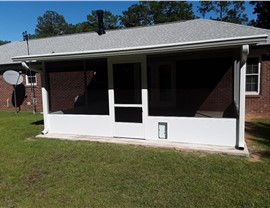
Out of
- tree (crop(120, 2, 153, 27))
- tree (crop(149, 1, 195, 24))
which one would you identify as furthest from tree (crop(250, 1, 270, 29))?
tree (crop(120, 2, 153, 27))

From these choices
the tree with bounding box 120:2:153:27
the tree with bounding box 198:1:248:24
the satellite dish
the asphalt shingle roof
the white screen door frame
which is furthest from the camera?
the tree with bounding box 120:2:153:27

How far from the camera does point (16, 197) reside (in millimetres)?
3371

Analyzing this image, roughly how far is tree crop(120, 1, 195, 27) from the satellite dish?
2600 cm

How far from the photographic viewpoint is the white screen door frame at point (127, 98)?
5.86 meters

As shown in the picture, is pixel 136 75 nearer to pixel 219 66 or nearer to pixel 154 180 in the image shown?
pixel 154 180

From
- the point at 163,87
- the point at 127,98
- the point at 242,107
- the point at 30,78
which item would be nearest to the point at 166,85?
the point at 163,87

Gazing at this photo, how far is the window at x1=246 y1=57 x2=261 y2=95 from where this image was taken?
366 inches

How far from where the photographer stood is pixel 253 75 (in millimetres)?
9391

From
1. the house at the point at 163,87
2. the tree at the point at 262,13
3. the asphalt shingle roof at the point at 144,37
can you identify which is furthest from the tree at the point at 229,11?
the house at the point at 163,87

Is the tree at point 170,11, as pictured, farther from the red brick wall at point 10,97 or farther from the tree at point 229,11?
the red brick wall at point 10,97

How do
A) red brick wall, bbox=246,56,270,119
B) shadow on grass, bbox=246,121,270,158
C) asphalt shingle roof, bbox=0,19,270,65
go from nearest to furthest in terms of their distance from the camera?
shadow on grass, bbox=246,121,270,158, red brick wall, bbox=246,56,270,119, asphalt shingle roof, bbox=0,19,270,65

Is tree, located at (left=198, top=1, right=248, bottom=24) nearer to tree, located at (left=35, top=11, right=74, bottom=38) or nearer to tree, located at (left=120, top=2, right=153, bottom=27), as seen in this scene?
tree, located at (left=120, top=2, right=153, bottom=27)

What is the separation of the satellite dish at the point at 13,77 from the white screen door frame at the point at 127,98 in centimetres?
844

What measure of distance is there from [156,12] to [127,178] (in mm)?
34768
